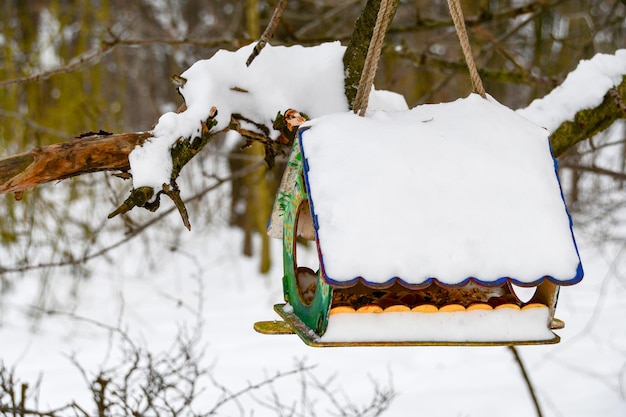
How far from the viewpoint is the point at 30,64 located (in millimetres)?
6059

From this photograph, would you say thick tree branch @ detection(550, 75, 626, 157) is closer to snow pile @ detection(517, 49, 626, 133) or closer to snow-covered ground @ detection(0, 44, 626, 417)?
snow pile @ detection(517, 49, 626, 133)

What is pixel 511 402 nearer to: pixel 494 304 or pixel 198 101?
pixel 494 304

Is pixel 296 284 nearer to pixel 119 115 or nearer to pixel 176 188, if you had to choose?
pixel 176 188

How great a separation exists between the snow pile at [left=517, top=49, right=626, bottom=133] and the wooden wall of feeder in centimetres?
64

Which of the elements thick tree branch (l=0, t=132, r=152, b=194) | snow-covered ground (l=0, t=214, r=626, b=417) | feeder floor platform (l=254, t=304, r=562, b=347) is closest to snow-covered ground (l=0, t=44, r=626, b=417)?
snow-covered ground (l=0, t=214, r=626, b=417)

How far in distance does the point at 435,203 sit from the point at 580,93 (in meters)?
1.06

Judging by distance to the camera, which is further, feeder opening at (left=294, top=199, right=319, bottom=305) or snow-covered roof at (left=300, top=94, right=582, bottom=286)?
feeder opening at (left=294, top=199, right=319, bottom=305)

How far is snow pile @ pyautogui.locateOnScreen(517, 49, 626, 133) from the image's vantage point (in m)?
2.23

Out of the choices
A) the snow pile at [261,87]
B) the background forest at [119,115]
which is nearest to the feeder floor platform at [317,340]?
the snow pile at [261,87]

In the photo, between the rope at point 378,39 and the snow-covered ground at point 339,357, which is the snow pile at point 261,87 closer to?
the rope at point 378,39

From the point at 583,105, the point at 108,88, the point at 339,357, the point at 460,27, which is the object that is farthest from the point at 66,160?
the point at 108,88

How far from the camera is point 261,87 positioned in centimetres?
188

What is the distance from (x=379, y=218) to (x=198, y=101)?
2.01 ft

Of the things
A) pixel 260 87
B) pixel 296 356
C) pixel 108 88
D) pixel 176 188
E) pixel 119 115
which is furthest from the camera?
pixel 108 88
